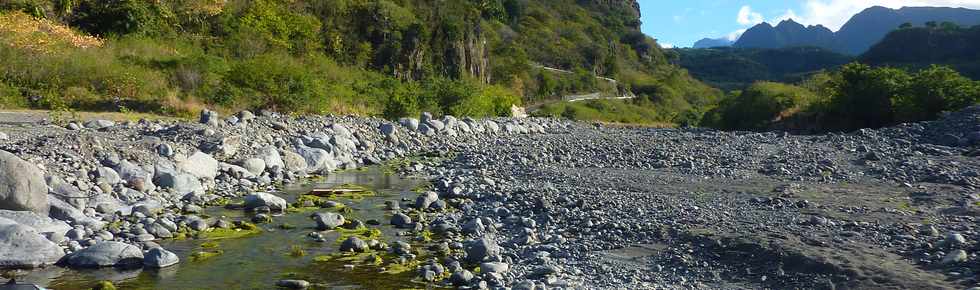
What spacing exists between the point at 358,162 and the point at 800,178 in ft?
32.5

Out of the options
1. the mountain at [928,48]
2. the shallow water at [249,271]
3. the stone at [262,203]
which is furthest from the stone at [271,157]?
the mountain at [928,48]

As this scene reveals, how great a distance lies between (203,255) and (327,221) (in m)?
1.94

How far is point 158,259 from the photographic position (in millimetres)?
7246

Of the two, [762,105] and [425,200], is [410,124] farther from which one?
[762,105]

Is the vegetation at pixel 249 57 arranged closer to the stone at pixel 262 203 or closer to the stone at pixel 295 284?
the stone at pixel 262 203

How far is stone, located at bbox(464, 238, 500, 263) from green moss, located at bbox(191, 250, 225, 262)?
2785 millimetres

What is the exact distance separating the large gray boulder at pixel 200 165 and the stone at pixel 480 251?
256 inches

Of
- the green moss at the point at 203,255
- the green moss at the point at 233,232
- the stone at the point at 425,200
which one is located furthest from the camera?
the stone at the point at 425,200

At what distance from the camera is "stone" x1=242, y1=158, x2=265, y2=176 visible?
13469 mm

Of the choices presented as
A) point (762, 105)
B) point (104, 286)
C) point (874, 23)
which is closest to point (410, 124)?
point (104, 286)

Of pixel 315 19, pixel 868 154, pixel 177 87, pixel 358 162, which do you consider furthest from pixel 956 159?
pixel 315 19

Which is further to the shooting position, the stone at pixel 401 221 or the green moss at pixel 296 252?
the stone at pixel 401 221

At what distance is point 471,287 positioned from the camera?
678 centimetres

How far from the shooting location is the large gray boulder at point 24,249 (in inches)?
274
